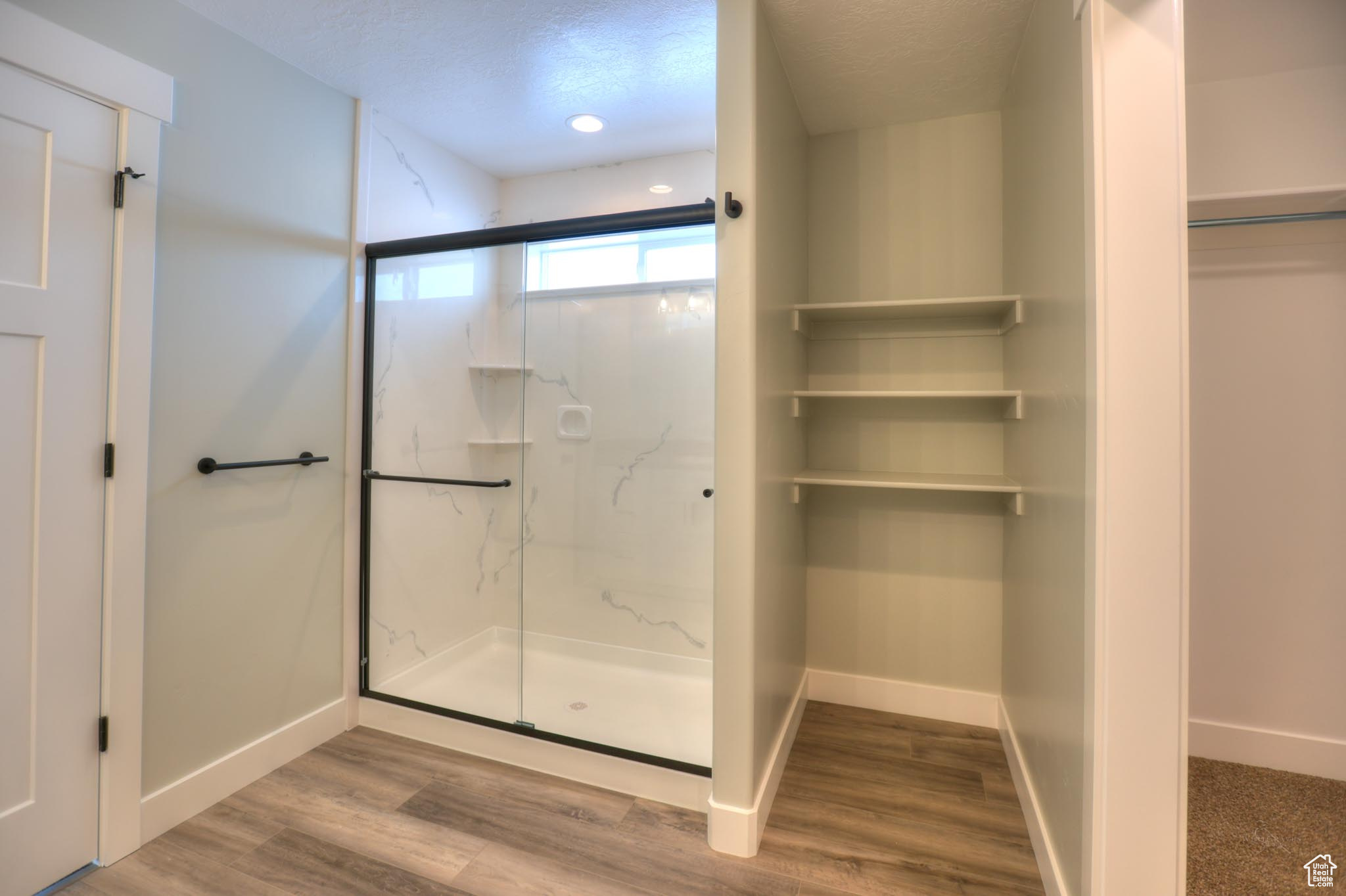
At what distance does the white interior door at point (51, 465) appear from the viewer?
1.48 metres

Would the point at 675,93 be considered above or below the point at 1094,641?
above

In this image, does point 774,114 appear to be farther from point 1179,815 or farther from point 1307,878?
point 1307,878

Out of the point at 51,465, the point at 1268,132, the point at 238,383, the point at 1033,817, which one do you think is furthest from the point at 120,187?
the point at 1268,132

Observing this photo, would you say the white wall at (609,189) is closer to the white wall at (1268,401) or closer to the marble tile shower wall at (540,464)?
the marble tile shower wall at (540,464)

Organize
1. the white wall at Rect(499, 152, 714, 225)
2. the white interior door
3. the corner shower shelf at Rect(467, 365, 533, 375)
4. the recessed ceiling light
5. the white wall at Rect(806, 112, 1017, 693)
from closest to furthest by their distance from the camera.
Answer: the white interior door, the corner shower shelf at Rect(467, 365, 533, 375), the white wall at Rect(806, 112, 1017, 693), the recessed ceiling light, the white wall at Rect(499, 152, 714, 225)

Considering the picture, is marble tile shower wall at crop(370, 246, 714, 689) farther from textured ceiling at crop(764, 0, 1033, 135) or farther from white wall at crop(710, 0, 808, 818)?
textured ceiling at crop(764, 0, 1033, 135)

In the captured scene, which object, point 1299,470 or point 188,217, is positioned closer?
point 188,217

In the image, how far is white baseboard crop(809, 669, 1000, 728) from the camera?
8.00ft

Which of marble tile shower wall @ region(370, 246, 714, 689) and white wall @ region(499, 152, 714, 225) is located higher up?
white wall @ region(499, 152, 714, 225)

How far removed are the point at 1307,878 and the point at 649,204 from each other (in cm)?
322

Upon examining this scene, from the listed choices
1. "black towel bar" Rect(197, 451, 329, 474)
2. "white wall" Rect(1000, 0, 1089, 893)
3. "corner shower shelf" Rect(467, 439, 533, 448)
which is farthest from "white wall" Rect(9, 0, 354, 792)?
"white wall" Rect(1000, 0, 1089, 893)

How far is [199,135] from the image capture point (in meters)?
1.85

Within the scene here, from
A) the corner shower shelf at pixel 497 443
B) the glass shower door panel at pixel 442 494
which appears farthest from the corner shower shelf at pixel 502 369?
the corner shower shelf at pixel 497 443

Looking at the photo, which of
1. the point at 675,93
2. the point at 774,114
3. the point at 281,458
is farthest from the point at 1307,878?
the point at 281,458
